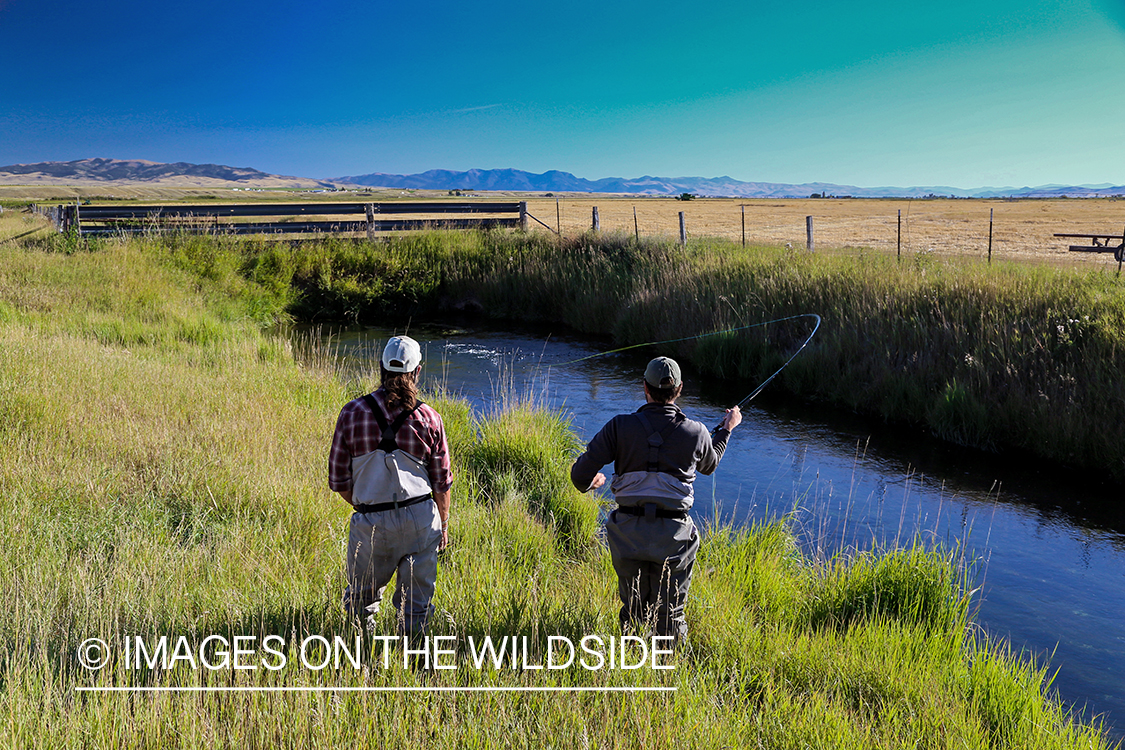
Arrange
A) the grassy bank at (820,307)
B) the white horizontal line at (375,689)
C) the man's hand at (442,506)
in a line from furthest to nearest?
the grassy bank at (820,307), the man's hand at (442,506), the white horizontal line at (375,689)

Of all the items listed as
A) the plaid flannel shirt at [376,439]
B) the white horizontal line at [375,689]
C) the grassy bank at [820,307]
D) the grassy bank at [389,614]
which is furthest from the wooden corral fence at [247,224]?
the white horizontal line at [375,689]

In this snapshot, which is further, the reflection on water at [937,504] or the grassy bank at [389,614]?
the reflection on water at [937,504]

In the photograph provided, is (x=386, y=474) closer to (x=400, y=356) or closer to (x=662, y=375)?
(x=400, y=356)

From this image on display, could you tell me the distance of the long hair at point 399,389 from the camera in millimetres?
3648

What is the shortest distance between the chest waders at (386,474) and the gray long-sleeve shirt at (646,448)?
0.80 m

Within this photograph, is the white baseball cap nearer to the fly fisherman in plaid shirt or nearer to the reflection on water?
the fly fisherman in plaid shirt

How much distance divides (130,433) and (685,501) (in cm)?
488

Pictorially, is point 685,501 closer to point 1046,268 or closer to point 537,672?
point 537,672

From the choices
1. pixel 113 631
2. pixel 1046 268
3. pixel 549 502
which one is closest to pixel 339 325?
pixel 549 502

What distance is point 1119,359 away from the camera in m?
9.16

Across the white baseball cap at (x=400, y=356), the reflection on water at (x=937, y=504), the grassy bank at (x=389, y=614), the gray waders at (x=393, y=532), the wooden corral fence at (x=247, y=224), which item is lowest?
the reflection on water at (x=937, y=504)

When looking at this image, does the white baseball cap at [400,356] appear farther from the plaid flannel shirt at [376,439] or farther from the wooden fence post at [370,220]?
the wooden fence post at [370,220]

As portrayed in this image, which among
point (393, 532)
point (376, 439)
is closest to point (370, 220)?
point (376, 439)

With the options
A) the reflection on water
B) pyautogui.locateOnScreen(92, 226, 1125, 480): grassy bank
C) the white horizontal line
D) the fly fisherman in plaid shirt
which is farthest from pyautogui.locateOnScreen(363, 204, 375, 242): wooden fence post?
the white horizontal line
